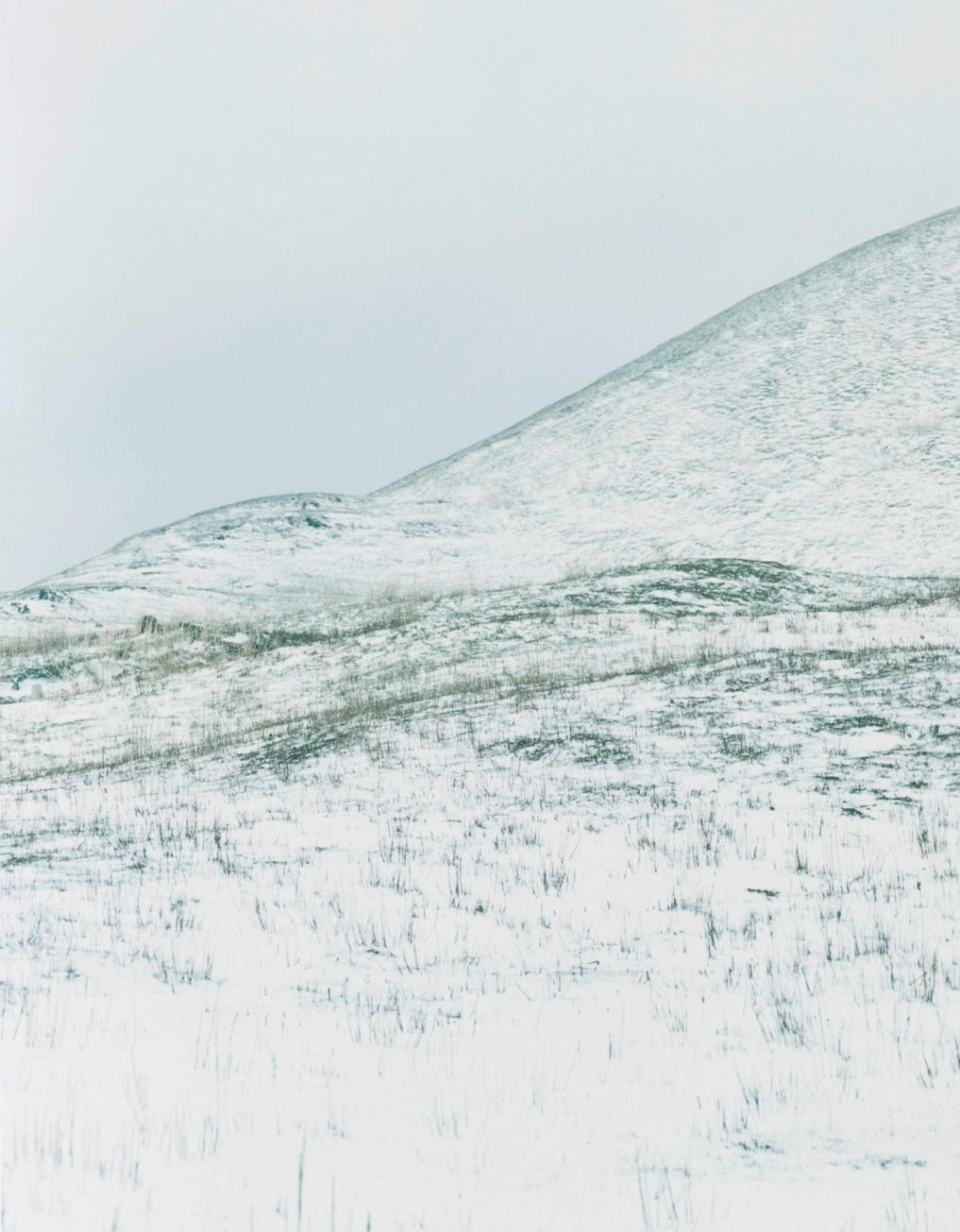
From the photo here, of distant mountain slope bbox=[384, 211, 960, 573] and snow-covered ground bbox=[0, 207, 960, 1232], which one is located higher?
distant mountain slope bbox=[384, 211, 960, 573]

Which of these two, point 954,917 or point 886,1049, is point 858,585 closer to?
point 954,917

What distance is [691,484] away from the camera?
49438 mm

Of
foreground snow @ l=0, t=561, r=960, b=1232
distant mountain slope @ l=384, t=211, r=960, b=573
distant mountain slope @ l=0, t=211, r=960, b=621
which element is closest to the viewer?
foreground snow @ l=0, t=561, r=960, b=1232

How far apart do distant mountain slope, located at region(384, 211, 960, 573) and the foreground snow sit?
26.5 meters

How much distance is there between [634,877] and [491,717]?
7.57 meters

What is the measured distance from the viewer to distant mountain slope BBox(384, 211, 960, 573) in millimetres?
43219

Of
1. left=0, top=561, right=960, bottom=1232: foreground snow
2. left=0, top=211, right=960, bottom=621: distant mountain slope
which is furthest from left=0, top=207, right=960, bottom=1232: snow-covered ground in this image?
left=0, top=211, right=960, bottom=621: distant mountain slope

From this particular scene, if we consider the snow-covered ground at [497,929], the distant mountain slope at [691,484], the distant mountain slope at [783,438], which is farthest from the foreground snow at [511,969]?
the distant mountain slope at [783,438]

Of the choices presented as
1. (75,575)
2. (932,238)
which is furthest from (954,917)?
(932,238)

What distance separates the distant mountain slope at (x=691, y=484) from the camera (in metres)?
41.6

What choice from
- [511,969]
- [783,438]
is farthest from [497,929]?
[783,438]

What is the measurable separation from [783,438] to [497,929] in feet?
147

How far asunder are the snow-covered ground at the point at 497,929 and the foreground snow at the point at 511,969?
0.03m

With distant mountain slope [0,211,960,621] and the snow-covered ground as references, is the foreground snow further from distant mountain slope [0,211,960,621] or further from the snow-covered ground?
distant mountain slope [0,211,960,621]
